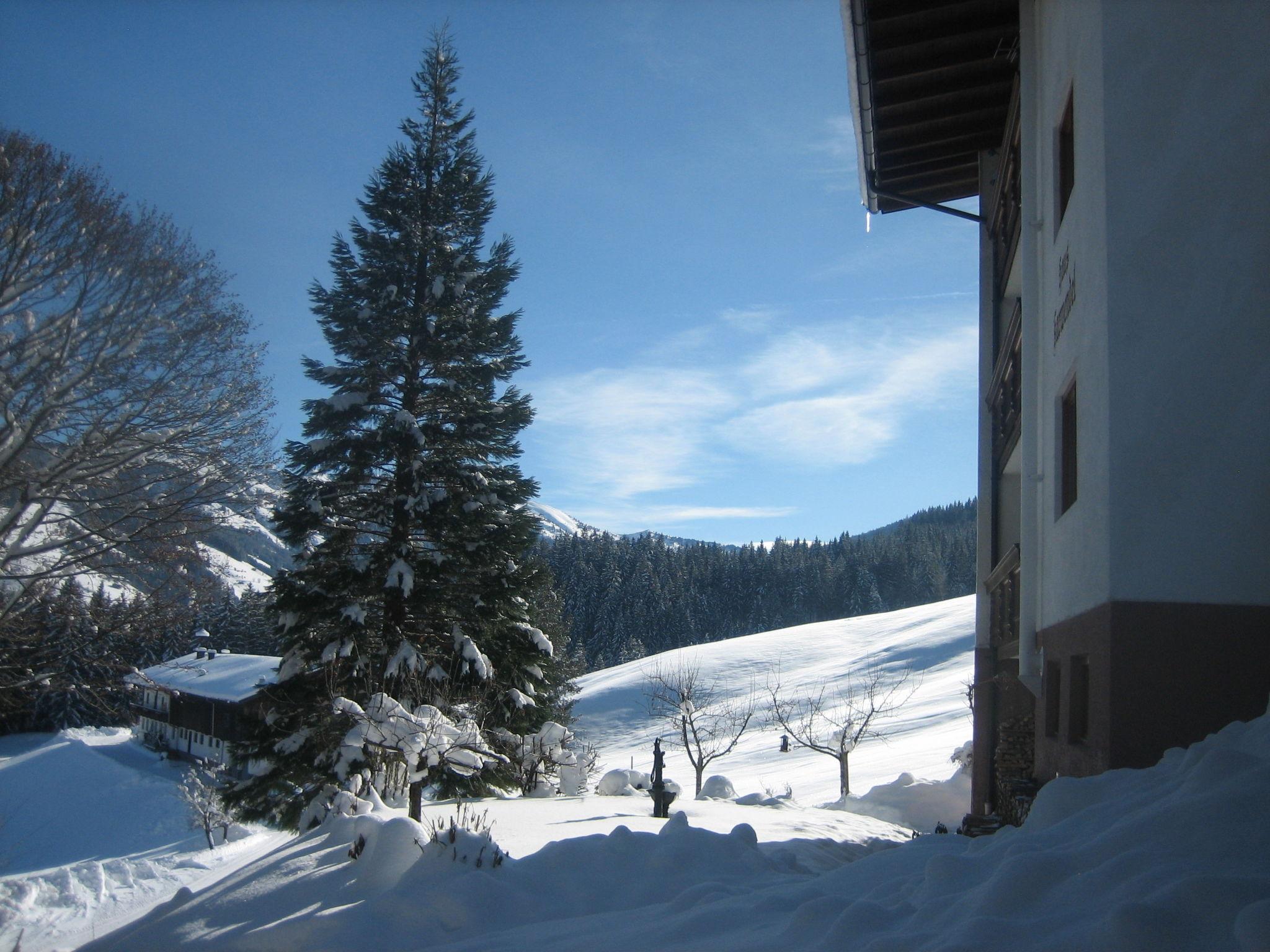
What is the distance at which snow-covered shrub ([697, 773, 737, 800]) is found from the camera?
25.8 m

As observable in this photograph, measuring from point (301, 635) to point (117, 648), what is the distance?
10.9 ft

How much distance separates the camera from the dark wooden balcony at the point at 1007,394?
12312mm

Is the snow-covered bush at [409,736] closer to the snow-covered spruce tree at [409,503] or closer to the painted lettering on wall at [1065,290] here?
the snow-covered spruce tree at [409,503]

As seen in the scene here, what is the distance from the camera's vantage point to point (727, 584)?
12600cm

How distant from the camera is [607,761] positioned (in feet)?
159

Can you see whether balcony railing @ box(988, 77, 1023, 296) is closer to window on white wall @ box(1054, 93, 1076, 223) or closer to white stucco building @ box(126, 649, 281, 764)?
window on white wall @ box(1054, 93, 1076, 223)

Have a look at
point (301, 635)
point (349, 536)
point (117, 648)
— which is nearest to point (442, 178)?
point (349, 536)

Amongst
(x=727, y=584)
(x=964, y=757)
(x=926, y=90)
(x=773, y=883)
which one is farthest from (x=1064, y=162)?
(x=727, y=584)

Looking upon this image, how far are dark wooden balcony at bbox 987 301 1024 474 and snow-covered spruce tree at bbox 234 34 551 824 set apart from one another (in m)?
8.84

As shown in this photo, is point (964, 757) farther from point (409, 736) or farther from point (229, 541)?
point (229, 541)

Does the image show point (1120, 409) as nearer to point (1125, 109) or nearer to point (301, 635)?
point (1125, 109)

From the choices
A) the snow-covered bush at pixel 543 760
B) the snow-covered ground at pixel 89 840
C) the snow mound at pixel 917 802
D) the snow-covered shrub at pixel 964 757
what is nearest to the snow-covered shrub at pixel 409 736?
the snow-covered ground at pixel 89 840

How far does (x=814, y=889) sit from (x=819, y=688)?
55.0 meters

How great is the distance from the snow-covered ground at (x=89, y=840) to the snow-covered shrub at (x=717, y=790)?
11246mm
